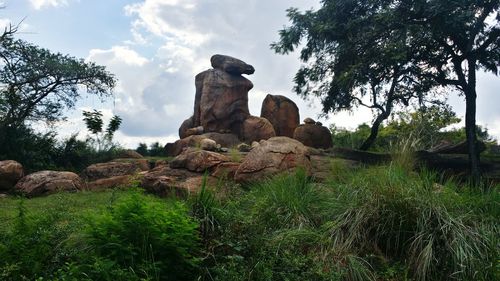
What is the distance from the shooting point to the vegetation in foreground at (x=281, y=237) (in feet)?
13.2

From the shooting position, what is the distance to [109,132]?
19188 millimetres

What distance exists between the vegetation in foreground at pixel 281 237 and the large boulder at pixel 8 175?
30.7 ft

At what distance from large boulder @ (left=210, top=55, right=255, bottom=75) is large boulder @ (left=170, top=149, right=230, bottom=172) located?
10.8m

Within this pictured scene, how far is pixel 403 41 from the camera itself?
14.6m

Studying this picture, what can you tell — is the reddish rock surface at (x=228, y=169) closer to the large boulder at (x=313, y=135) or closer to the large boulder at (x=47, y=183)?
the large boulder at (x=47, y=183)

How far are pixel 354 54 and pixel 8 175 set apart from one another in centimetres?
1157

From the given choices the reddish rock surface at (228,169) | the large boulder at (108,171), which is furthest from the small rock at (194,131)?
the reddish rock surface at (228,169)

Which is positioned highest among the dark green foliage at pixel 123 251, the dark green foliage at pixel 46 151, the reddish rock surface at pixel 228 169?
the dark green foliage at pixel 46 151

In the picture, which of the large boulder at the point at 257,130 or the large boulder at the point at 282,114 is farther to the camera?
the large boulder at the point at 282,114

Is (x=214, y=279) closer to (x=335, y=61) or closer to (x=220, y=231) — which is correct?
(x=220, y=231)

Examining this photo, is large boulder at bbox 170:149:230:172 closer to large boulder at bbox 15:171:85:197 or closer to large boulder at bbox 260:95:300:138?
large boulder at bbox 15:171:85:197

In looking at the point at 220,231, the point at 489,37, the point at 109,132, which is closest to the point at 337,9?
the point at 489,37

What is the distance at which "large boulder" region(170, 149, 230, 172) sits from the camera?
11.3 m

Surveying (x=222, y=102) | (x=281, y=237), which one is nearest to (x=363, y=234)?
(x=281, y=237)
